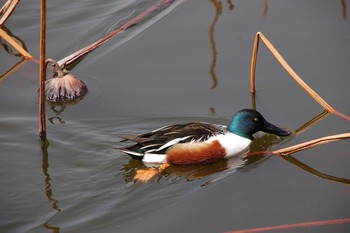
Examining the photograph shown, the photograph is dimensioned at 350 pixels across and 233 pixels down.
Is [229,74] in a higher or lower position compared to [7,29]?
lower

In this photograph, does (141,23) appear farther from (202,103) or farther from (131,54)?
(202,103)

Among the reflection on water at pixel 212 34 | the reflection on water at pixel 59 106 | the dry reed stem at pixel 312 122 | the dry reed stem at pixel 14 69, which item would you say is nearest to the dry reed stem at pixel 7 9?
the dry reed stem at pixel 14 69

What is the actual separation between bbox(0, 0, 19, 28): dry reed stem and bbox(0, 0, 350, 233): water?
0.47 m

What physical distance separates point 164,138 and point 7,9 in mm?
3703

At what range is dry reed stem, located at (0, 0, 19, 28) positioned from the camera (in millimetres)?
9766

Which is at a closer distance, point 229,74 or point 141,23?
point 229,74

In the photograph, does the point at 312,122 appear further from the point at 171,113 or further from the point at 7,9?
the point at 7,9

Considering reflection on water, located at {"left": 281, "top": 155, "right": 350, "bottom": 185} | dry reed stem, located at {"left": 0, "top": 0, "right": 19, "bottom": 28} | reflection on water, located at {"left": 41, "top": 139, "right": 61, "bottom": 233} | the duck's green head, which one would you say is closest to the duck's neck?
the duck's green head

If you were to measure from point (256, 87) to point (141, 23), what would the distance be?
98.7 inches

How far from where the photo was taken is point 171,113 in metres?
8.34

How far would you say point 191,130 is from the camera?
Result: 7613mm

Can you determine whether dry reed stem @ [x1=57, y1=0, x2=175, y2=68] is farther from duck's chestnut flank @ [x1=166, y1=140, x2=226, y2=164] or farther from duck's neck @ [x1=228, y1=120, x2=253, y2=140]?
duck's neck @ [x1=228, y1=120, x2=253, y2=140]

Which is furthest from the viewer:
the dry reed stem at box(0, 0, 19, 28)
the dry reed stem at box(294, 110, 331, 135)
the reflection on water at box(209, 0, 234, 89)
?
the dry reed stem at box(0, 0, 19, 28)

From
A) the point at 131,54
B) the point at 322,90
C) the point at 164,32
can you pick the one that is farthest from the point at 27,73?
the point at 322,90
